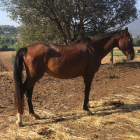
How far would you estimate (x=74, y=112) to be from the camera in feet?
12.1

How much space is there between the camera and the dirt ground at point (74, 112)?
2.69 meters

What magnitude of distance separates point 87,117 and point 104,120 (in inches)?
15.9

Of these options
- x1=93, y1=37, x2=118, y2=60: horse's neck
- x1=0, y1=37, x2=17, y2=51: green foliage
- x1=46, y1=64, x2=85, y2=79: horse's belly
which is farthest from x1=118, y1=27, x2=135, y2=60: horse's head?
x1=0, y1=37, x2=17, y2=51: green foliage

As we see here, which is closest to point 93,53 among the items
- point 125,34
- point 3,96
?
point 125,34

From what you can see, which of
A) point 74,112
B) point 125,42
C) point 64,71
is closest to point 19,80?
point 64,71

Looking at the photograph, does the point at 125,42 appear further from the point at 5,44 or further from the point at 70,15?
the point at 5,44

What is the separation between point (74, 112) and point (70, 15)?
5.79m

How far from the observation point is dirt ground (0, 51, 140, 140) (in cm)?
269

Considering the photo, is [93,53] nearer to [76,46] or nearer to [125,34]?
[76,46]

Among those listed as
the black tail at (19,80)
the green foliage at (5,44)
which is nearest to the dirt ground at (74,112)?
the black tail at (19,80)

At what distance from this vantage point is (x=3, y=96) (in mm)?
4500

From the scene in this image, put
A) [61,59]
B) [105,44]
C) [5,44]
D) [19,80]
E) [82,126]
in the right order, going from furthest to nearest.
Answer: [5,44], [105,44], [61,59], [19,80], [82,126]

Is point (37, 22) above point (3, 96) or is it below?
above

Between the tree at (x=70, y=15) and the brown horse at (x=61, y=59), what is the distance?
426 cm
